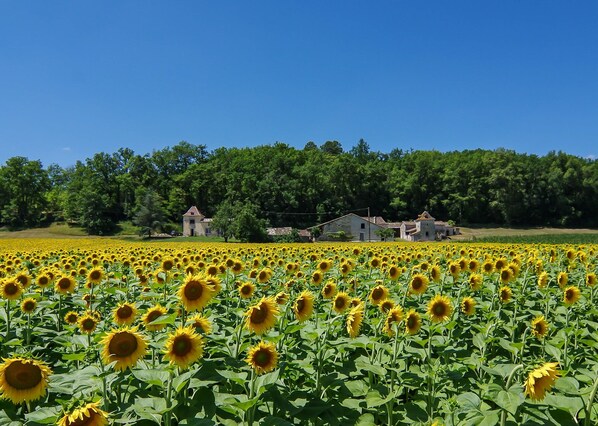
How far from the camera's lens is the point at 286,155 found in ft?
379

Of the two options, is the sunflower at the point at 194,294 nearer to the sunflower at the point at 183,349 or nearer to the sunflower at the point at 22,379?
the sunflower at the point at 183,349

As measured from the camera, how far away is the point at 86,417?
6.52 feet

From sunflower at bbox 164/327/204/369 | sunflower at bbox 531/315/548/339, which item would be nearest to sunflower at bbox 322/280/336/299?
sunflower at bbox 531/315/548/339

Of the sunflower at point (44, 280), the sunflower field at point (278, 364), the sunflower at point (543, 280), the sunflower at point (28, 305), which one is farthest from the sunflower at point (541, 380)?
the sunflower at point (44, 280)

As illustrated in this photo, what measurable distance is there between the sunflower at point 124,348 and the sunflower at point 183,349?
0.24 m

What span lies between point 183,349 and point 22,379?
0.85 m

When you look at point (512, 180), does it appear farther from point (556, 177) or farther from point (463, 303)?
point (463, 303)

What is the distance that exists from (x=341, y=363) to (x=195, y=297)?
4.99 ft

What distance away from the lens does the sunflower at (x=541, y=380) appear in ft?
8.09

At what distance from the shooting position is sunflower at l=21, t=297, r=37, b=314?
14.7ft

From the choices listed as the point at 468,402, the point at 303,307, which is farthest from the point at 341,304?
the point at 468,402

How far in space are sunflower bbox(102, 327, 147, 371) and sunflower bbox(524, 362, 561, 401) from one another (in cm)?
232

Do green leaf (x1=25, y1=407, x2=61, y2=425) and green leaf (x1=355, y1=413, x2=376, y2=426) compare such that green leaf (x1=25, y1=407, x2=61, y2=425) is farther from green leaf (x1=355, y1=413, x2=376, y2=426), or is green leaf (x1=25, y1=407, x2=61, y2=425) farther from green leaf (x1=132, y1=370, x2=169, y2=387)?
green leaf (x1=355, y1=413, x2=376, y2=426)

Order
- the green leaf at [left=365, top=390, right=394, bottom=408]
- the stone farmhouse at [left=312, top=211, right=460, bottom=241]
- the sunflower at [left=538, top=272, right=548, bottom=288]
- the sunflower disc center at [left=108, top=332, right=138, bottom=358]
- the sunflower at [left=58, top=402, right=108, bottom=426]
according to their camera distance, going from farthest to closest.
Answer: the stone farmhouse at [left=312, top=211, right=460, bottom=241], the sunflower at [left=538, top=272, right=548, bottom=288], the green leaf at [left=365, top=390, right=394, bottom=408], the sunflower disc center at [left=108, top=332, right=138, bottom=358], the sunflower at [left=58, top=402, right=108, bottom=426]
